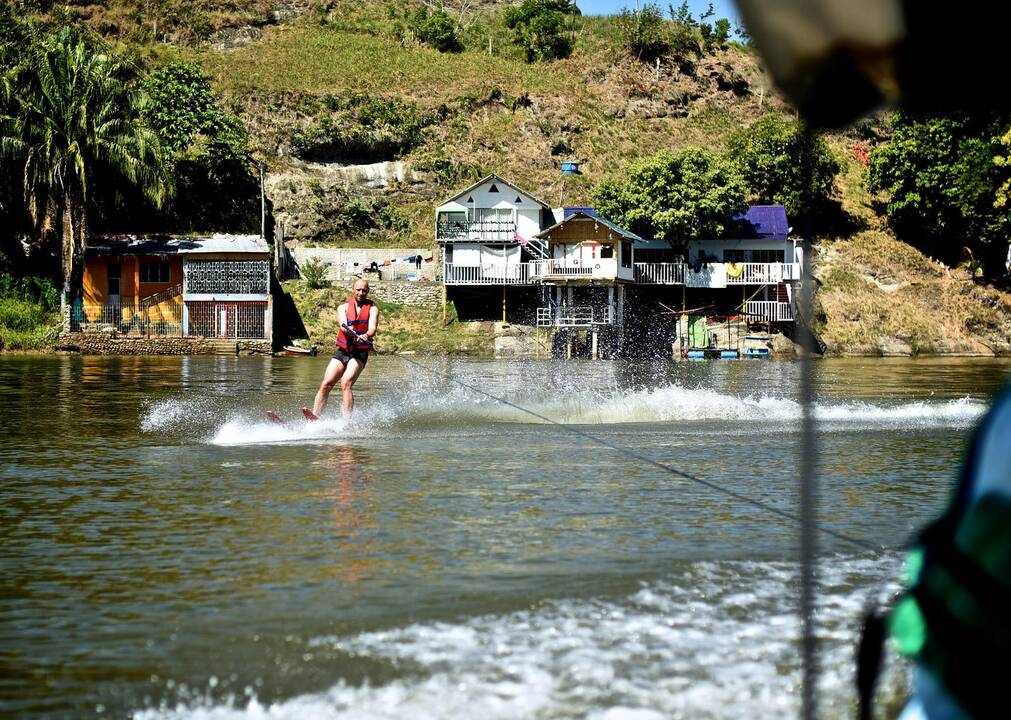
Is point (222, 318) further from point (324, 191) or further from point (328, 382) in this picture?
point (328, 382)

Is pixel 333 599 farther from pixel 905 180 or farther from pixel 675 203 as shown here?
pixel 905 180

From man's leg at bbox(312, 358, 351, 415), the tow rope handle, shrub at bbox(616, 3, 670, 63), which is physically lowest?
man's leg at bbox(312, 358, 351, 415)

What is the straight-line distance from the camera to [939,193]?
6994 cm

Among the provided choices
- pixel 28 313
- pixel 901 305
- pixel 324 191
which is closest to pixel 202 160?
pixel 324 191

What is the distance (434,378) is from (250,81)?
52505 millimetres

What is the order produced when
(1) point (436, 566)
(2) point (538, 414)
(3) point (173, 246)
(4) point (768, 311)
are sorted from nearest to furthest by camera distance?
(1) point (436, 566) → (2) point (538, 414) → (3) point (173, 246) → (4) point (768, 311)

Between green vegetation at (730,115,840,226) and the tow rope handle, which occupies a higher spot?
green vegetation at (730,115,840,226)

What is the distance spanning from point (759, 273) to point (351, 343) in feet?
160

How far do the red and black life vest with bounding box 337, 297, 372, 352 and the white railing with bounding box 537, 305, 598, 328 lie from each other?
4204 cm

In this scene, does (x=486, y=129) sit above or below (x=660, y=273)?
above

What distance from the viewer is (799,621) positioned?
6246 mm

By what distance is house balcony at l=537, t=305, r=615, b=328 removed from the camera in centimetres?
5901

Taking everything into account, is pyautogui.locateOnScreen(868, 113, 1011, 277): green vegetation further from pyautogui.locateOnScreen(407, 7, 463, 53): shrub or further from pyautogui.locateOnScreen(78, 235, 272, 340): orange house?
pyautogui.locateOnScreen(407, 7, 463, 53): shrub

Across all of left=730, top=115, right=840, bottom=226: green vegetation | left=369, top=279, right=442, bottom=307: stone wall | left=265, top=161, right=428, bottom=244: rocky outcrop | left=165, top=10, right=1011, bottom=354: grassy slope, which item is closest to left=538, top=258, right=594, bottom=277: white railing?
left=165, top=10, right=1011, bottom=354: grassy slope
